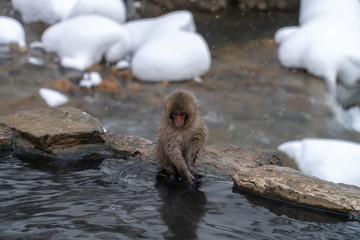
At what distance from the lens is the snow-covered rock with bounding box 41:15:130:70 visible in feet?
28.8

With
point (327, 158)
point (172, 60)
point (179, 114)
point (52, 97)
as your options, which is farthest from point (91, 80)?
point (179, 114)

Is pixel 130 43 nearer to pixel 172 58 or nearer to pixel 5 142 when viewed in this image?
pixel 172 58

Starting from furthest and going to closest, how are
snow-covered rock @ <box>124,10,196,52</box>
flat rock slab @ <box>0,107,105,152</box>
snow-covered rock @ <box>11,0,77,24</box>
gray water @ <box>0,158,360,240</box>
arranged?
1. snow-covered rock @ <box>11,0,77,24</box>
2. snow-covered rock @ <box>124,10,196,52</box>
3. flat rock slab @ <box>0,107,105,152</box>
4. gray water @ <box>0,158,360,240</box>

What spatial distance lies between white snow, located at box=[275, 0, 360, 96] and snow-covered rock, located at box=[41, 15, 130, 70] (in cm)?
349

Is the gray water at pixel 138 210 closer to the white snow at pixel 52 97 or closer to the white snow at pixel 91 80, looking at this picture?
the white snow at pixel 52 97

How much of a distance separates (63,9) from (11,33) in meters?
1.62

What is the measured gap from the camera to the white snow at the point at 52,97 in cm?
746

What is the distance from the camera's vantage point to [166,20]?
9.47m

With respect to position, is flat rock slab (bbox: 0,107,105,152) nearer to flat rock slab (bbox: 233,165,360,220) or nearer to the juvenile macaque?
the juvenile macaque

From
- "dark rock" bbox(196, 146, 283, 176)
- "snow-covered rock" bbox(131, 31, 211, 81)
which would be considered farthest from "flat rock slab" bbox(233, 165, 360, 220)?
"snow-covered rock" bbox(131, 31, 211, 81)

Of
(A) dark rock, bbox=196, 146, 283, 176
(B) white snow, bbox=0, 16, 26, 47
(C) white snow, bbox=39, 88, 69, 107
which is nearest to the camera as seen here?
(A) dark rock, bbox=196, 146, 283, 176

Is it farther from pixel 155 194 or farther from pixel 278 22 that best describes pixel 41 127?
pixel 278 22

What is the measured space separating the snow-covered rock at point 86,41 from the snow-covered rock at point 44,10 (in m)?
1.47

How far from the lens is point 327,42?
848 cm
